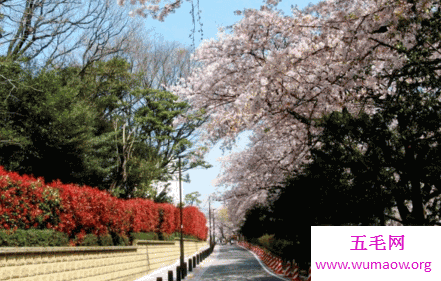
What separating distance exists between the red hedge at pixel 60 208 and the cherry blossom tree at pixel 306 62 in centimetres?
489

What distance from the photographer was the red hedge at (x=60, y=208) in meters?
12.4

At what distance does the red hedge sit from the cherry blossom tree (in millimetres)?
4887

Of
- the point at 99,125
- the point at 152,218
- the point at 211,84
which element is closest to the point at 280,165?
the point at 211,84

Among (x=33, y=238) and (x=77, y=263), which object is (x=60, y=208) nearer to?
(x=77, y=263)

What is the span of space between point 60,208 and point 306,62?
883 cm

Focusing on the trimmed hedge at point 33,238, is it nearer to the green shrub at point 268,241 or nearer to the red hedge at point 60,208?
the red hedge at point 60,208

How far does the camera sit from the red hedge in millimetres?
12352

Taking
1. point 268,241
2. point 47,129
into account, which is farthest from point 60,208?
point 268,241

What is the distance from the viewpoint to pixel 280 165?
770 inches

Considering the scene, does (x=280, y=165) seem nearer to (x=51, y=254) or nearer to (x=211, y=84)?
(x=211, y=84)

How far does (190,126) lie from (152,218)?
1032 cm

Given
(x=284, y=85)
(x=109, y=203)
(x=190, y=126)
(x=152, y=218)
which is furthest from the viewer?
(x=190, y=126)

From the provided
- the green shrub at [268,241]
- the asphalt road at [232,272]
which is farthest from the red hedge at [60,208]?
the green shrub at [268,241]

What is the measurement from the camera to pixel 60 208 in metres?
14.9
